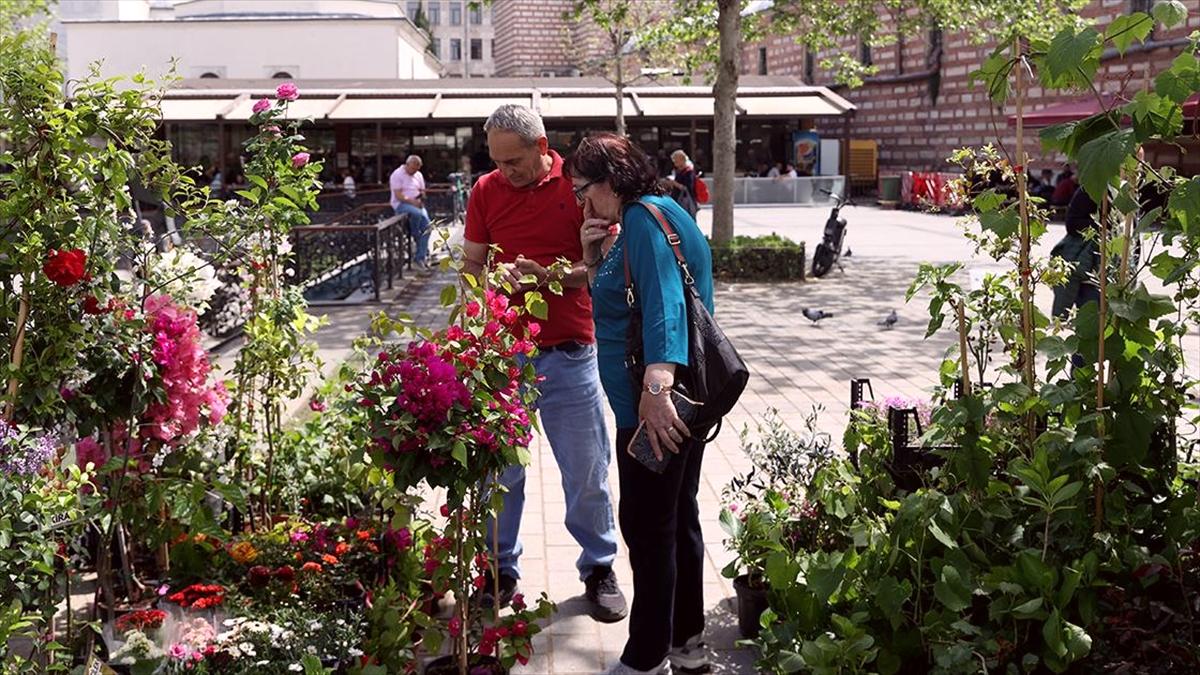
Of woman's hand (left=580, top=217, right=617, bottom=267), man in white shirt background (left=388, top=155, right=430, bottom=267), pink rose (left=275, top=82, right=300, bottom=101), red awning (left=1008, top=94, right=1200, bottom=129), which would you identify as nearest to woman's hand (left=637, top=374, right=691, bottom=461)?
woman's hand (left=580, top=217, right=617, bottom=267)

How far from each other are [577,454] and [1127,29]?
7.45 ft

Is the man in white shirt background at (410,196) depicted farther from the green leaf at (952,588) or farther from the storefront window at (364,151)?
the storefront window at (364,151)

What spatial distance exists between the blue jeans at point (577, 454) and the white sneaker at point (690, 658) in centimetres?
62

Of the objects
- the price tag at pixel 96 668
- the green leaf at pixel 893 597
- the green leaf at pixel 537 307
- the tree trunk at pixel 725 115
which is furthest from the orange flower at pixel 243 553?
the tree trunk at pixel 725 115

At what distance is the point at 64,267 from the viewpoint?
313 cm

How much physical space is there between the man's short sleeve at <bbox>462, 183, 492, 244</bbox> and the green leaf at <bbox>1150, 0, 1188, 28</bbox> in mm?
2316

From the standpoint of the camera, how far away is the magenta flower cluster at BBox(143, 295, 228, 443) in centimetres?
379

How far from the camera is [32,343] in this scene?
3.29 meters

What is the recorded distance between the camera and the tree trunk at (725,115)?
51.3 ft

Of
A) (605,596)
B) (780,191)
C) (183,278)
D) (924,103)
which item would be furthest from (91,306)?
(924,103)

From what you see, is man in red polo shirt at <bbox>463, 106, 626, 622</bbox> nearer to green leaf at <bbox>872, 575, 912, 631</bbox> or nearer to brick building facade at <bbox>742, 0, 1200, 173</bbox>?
green leaf at <bbox>872, 575, 912, 631</bbox>

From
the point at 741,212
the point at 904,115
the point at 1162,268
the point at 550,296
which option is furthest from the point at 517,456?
the point at 904,115

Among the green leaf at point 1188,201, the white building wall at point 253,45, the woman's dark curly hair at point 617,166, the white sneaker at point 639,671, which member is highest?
the white building wall at point 253,45

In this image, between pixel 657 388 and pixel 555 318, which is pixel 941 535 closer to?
pixel 657 388
